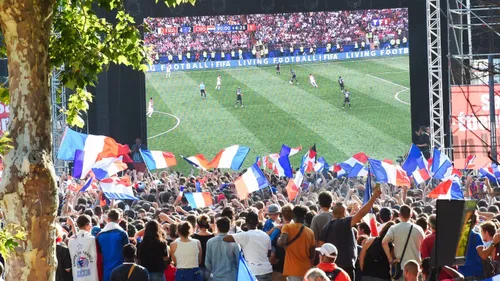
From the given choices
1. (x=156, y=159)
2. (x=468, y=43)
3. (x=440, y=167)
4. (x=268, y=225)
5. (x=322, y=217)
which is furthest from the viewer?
(x=468, y=43)

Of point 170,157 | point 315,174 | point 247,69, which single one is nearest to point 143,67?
point 170,157

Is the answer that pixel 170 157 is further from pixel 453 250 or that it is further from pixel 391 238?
pixel 453 250

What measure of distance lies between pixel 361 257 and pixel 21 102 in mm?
4248

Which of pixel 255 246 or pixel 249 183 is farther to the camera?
pixel 249 183

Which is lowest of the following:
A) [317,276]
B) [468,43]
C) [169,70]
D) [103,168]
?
[169,70]

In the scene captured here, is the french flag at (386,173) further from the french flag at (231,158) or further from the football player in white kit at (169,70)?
the football player in white kit at (169,70)

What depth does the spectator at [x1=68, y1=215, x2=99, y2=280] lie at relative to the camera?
494 inches

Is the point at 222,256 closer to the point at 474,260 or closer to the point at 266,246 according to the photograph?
the point at 266,246

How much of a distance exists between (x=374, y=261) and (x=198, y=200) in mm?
6111

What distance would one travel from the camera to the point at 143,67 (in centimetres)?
1131

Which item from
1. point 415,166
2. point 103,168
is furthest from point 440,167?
point 103,168

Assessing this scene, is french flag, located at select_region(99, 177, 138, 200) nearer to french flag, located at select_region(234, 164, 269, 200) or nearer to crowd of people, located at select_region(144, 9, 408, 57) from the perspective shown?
french flag, located at select_region(234, 164, 269, 200)

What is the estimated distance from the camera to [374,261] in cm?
1212

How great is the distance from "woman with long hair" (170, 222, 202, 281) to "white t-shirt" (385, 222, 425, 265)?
205cm
